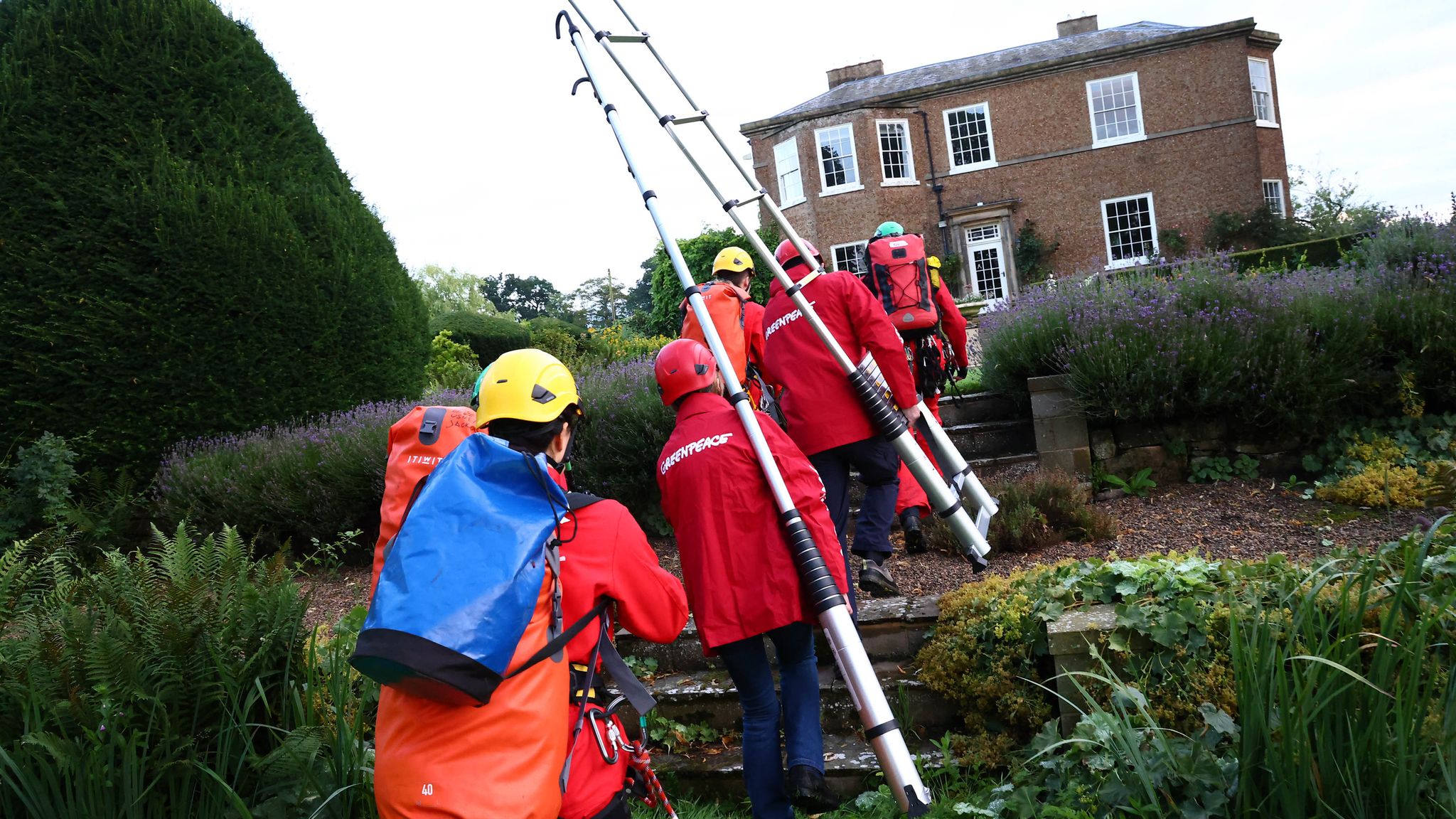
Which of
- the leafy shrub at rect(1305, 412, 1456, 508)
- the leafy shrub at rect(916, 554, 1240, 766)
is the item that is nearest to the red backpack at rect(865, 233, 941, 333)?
the leafy shrub at rect(916, 554, 1240, 766)

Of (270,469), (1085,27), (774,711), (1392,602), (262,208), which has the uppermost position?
(1085,27)

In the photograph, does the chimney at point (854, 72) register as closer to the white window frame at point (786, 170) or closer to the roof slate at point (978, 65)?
the roof slate at point (978, 65)

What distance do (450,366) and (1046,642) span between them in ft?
46.1

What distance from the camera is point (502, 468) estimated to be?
95.7 inches

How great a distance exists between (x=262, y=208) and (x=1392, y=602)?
798 centimetres

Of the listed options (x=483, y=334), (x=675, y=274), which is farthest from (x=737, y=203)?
(x=675, y=274)

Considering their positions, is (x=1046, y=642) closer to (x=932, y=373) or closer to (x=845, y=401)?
(x=845, y=401)

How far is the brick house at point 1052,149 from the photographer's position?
1016 inches

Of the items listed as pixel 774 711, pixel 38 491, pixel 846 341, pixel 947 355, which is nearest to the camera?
pixel 774 711

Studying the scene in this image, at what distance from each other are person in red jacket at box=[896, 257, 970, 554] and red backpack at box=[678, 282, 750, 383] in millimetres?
1135

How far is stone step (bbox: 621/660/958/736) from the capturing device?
4371mm

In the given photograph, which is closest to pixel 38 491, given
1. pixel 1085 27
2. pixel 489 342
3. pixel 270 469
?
pixel 270 469

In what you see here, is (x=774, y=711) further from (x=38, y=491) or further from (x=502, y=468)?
(x=38, y=491)

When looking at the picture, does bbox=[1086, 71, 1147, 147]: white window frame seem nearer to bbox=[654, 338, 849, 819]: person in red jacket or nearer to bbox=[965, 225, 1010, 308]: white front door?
bbox=[965, 225, 1010, 308]: white front door
